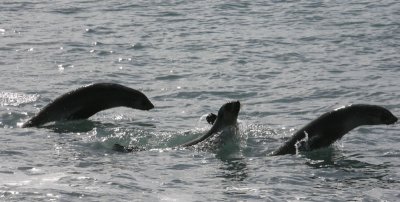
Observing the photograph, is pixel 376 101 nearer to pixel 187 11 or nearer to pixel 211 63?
pixel 211 63

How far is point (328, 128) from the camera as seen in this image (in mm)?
14867

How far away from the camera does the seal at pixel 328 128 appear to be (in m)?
14.7

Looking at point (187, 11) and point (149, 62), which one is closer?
point (149, 62)

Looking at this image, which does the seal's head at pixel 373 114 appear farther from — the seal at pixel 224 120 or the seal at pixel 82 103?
the seal at pixel 82 103

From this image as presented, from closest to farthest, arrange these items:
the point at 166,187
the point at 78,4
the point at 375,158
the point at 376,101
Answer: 1. the point at 166,187
2. the point at 375,158
3. the point at 376,101
4. the point at 78,4

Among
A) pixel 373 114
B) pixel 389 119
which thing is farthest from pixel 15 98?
pixel 389 119

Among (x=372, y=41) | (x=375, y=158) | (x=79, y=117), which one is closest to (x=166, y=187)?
(x=375, y=158)

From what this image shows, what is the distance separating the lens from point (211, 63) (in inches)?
910

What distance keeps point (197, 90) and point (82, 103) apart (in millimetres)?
4080

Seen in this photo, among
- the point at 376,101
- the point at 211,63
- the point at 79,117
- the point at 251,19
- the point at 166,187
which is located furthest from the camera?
the point at 251,19

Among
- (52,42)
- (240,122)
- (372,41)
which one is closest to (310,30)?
(372,41)

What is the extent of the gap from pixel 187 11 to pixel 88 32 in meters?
3.71

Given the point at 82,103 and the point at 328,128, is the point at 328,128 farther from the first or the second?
the point at 82,103

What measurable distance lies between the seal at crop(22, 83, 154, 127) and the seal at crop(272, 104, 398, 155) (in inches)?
117
